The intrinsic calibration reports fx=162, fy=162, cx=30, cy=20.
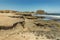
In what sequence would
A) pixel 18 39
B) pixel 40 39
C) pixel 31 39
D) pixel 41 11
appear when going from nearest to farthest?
1. pixel 18 39
2. pixel 31 39
3. pixel 40 39
4. pixel 41 11

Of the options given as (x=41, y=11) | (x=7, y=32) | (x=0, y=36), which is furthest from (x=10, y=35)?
(x=41, y=11)

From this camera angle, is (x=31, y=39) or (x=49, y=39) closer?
(x=31, y=39)

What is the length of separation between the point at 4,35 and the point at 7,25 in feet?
2.71

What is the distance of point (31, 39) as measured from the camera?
30.3 ft

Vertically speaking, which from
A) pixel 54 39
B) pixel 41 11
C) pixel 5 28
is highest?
pixel 5 28

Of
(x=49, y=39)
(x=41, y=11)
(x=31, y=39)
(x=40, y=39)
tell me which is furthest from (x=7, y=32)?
(x=41, y=11)

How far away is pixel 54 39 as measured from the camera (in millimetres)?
10367

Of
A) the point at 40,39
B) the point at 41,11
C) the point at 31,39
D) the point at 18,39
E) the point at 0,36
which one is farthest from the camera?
the point at 41,11

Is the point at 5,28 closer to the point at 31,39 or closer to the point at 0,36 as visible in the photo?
the point at 0,36

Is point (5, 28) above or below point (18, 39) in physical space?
above

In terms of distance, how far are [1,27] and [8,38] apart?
0.74 metres

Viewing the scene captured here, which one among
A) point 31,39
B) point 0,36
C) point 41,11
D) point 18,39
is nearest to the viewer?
point 0,36

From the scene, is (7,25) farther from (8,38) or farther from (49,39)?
(49,39)

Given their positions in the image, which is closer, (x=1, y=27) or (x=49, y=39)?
(x=1, y=27)
